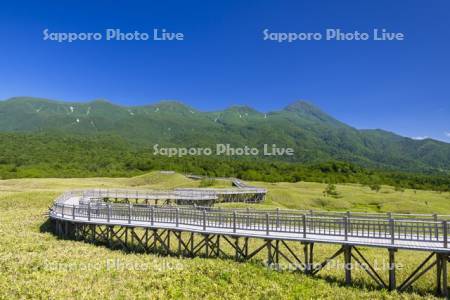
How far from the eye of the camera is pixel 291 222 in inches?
1060

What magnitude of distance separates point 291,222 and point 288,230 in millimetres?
3387

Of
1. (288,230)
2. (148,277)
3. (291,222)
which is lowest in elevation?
(148,277)

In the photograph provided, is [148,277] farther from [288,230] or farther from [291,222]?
[291,222]

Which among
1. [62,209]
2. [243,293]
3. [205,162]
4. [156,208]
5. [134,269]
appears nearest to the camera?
[243,293]

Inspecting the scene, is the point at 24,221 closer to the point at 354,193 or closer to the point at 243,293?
the point at 243,293

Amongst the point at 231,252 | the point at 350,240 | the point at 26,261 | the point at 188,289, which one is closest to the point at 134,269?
the point at 188,289

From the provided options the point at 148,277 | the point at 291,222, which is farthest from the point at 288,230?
the point at 148,277

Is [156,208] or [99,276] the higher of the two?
[156,208]

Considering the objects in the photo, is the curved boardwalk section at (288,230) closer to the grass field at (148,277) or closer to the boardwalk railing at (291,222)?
the boardwalk railing at (291,222)

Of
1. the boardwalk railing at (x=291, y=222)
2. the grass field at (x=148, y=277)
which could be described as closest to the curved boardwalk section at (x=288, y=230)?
the boardwalk railing at (x=291, y=222)

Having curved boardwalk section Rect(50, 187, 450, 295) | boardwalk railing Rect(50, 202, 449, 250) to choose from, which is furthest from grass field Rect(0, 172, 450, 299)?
boardwalk railing Rect(50, 202, 449, 250)

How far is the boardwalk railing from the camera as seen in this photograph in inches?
802

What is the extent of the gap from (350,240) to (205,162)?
142374 mm

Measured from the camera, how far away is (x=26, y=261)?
22.4 meters
